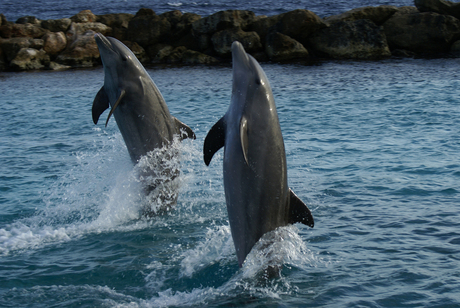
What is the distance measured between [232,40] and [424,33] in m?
10.4

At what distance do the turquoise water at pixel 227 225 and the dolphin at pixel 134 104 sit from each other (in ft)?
1.71

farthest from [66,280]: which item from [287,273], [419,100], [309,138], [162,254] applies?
[419,100]

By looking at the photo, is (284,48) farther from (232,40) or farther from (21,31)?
(21,31)

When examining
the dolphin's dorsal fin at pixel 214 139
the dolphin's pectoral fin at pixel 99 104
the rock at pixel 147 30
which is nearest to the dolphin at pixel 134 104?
the dolphin's pectoral fin at pixel 99 104

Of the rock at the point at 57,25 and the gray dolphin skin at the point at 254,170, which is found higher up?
the rock at the point at 57,25

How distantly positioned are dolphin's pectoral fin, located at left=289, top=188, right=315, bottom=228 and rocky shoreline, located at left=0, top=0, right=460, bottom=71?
22.5 metres

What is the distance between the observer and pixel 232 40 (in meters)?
28.6

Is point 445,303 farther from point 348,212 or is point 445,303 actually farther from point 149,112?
point 149,112

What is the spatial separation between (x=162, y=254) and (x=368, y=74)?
56.6 feet

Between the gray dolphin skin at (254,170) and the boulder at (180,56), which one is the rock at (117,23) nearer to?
the boulder at (180,56)

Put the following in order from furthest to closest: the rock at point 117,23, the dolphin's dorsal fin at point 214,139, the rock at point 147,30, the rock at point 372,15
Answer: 1. the rock at point 117,23
2. the rock at point 147,30
3. the rock at point 372,15
4. the dolphin's dorsal fin at point 214,139

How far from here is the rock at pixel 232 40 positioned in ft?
93.7

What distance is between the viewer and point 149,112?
26.2ft

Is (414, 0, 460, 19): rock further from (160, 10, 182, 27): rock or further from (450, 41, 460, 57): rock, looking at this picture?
(160, 10, 182, 27): rock
